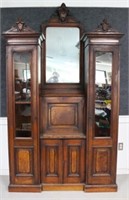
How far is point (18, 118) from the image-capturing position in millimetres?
3404

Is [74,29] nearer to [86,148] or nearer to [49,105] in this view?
[49,105]

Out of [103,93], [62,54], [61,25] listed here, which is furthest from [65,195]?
[61,25]

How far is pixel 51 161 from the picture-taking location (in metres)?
3.48

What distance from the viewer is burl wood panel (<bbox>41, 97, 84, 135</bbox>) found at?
3625 mm

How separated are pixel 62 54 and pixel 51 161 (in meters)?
1.54

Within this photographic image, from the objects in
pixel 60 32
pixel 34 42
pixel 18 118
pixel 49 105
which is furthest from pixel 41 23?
pixel 18 118

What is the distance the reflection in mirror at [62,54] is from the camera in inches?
147

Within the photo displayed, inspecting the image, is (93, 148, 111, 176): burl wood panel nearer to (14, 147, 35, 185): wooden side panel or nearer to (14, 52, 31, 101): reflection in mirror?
(14, 147, 35, 185): wooden side panel

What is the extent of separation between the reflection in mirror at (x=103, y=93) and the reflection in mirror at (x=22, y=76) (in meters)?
0.89

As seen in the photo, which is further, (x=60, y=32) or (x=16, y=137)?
(x=60, y=32)

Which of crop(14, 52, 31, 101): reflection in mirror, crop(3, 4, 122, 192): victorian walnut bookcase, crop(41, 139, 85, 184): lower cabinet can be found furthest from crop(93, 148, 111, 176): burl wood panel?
crop(14, 52, 31, 101): reflection in mirror

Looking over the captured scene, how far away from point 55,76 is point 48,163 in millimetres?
1257

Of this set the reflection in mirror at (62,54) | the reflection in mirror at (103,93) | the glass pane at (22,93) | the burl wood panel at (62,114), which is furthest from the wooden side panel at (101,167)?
the reflection in mirror at (62,54)
